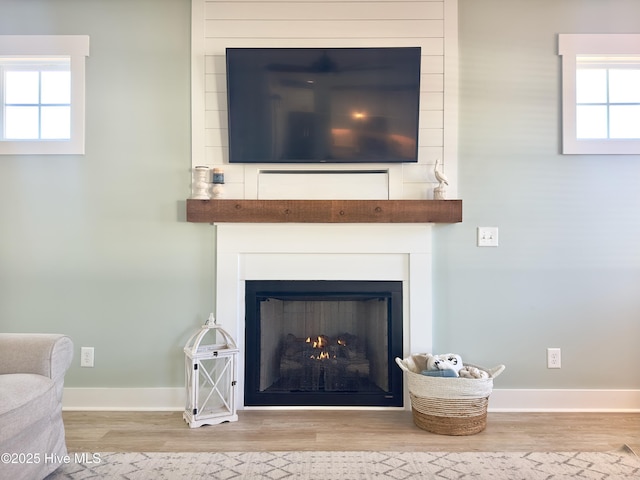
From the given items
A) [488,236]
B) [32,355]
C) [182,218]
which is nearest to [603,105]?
[488,236]

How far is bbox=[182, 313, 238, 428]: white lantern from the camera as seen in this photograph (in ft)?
8.33

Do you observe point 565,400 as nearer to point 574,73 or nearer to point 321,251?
point 321,251

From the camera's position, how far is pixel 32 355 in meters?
1.97

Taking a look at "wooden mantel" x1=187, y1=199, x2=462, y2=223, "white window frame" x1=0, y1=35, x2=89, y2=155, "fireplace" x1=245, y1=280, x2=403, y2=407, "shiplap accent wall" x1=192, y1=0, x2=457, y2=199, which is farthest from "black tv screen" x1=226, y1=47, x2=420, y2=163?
"white window frame" x1=0, y1=35, x2=89, y2=155

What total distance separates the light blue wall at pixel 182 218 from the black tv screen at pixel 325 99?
36 cm

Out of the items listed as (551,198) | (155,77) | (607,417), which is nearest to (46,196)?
(155,77)

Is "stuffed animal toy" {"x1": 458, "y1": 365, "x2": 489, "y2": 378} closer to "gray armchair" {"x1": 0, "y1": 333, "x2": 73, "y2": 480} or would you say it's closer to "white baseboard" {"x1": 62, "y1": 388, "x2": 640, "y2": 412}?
"white baseboard" {"x1": 62, "y1": 388, "x2": 640, "y2": 412}

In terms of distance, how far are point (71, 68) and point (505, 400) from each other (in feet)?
10.6

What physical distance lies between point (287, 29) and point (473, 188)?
1445 millimetres

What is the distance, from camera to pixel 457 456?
7.14 feet

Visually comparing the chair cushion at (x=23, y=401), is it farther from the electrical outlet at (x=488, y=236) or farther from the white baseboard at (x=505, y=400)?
the electrical outlet at (x=488, y=236)

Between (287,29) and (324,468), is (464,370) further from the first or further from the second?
(287,29)

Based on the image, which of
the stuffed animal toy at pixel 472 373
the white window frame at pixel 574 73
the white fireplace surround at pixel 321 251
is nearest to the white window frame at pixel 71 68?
the white fireplace surround at pixel 321 251

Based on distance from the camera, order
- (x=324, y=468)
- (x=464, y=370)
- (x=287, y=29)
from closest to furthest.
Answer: (x=324, y=468), (x=464, y=370), (x=287, y=29)
